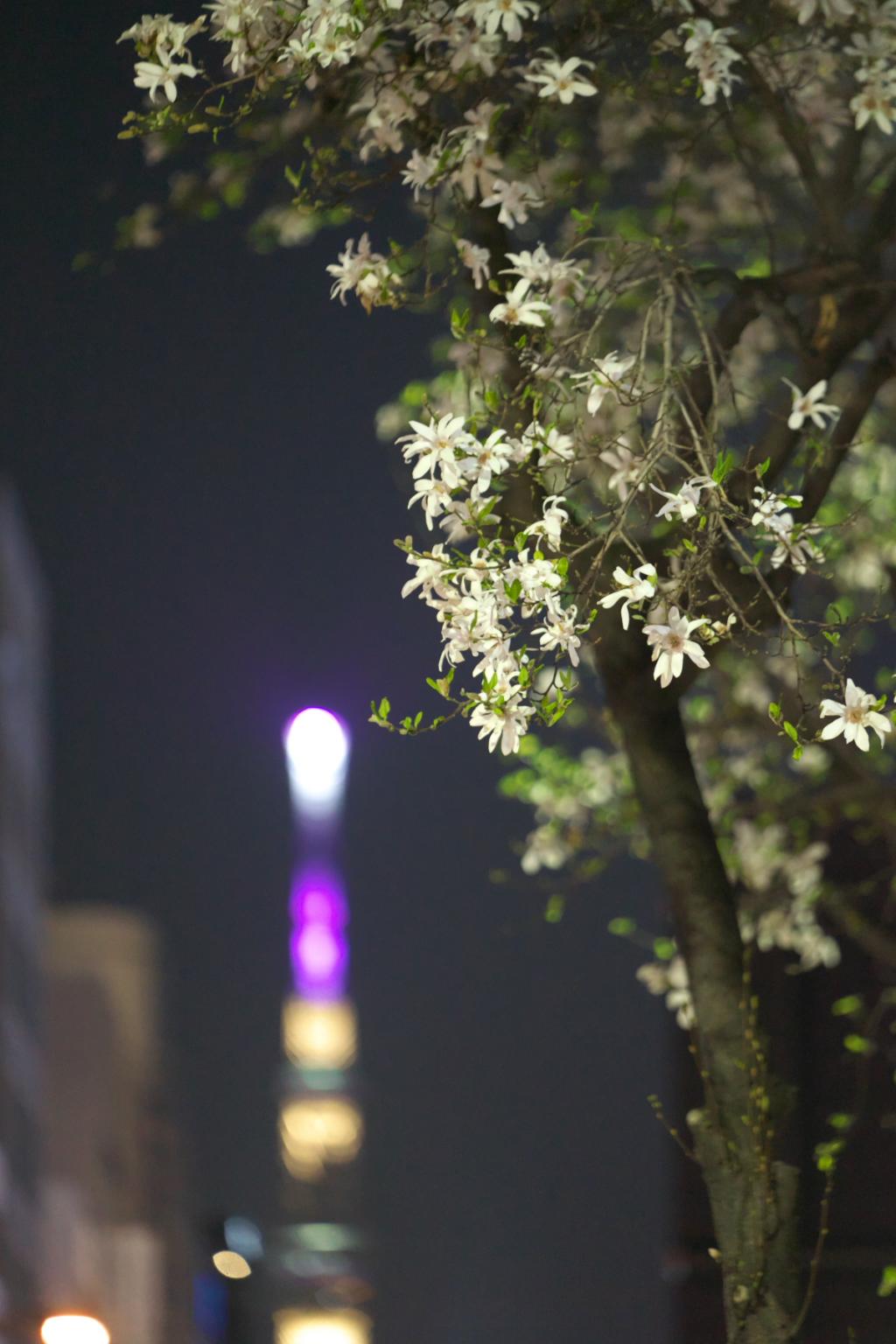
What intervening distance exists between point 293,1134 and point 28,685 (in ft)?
49.2

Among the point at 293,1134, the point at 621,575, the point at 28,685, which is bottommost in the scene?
the point at 621,575

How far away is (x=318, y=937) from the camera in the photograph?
48.8 m

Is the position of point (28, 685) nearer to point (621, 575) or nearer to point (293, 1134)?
point (293, 1134)

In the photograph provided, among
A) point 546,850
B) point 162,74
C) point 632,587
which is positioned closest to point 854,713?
point 632,587

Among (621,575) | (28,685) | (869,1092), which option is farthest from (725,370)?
(28,685)

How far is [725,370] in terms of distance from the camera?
4.35 meters

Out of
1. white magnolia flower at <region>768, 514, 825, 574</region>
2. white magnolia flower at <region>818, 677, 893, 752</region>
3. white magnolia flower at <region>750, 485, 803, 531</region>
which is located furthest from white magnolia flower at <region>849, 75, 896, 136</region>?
white magnolia flower at <region>818, 677, 893, 752</region>

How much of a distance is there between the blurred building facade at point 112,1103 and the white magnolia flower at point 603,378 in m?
53.1

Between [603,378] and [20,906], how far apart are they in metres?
43.2

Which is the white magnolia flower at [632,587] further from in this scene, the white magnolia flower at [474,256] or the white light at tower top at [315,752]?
the white light at tower top at [315,752]

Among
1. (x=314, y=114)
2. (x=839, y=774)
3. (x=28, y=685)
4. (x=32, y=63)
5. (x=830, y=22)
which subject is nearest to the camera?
(x=830, y=22)

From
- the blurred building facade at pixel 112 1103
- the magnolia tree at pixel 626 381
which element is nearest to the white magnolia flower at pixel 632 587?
the magnolia tree at pixel 626 381

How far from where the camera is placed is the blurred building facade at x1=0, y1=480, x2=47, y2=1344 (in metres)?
41.1

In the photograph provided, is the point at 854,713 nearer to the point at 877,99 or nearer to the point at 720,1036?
the point at 720,1036
